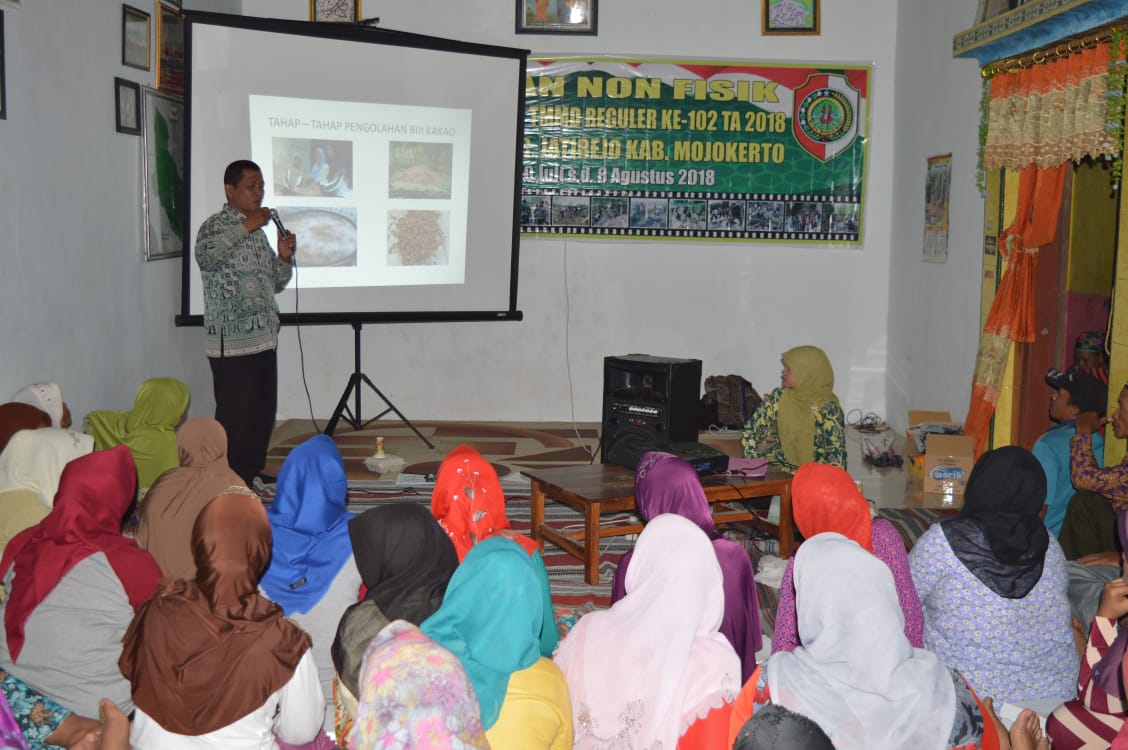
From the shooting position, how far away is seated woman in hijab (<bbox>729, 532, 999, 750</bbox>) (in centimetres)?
219

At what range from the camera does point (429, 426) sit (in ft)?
24.4

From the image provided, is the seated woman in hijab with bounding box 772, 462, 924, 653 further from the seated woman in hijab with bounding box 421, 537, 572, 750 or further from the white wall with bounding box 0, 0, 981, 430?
the white wall with bounding box 0, 0, 981, 430

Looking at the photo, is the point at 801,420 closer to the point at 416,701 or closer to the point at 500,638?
the point at 500,638

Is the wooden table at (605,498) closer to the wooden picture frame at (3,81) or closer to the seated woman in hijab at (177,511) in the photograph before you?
the seated woman in hijab at (177,511)

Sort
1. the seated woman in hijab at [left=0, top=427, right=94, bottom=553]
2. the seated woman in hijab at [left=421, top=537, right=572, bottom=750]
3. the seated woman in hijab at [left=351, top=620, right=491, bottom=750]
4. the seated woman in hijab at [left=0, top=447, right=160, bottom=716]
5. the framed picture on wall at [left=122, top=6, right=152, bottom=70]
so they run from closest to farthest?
the seated woman in hijab at [left=351, top=620, right=491, bottom=750] < the seated woman in hijab at [left=421, top=537, right=572, bottom=750] < the seated woman in hijab at [left=0, top=447, right=160, bottom=716] < the seated woman in hijab at [left=0, top=427, right=94, bottom=553] < the framed picture on wall at [left=122, top=6, right=152, bottom=70]

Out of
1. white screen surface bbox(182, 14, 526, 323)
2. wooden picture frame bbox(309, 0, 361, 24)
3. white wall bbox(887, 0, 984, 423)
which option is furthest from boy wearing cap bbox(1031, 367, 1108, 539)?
wooden picture frame bbox(309, 0, 361, 24)

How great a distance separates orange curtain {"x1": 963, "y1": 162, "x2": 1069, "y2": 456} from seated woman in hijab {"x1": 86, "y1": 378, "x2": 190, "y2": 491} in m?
4.02

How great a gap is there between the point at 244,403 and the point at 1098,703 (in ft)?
13.0

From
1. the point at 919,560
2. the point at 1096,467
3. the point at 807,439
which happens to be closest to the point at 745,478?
the point at 807,439

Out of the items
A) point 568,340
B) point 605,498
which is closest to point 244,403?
point 605,498

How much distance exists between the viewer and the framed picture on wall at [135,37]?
5316 millimetres

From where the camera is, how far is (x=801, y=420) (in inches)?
194

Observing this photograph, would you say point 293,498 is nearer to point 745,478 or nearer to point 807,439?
point 745,478

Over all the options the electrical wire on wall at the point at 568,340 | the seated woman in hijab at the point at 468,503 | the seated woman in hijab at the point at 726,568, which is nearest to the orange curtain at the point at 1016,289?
the electrical wire on wall at the point at 568,340
